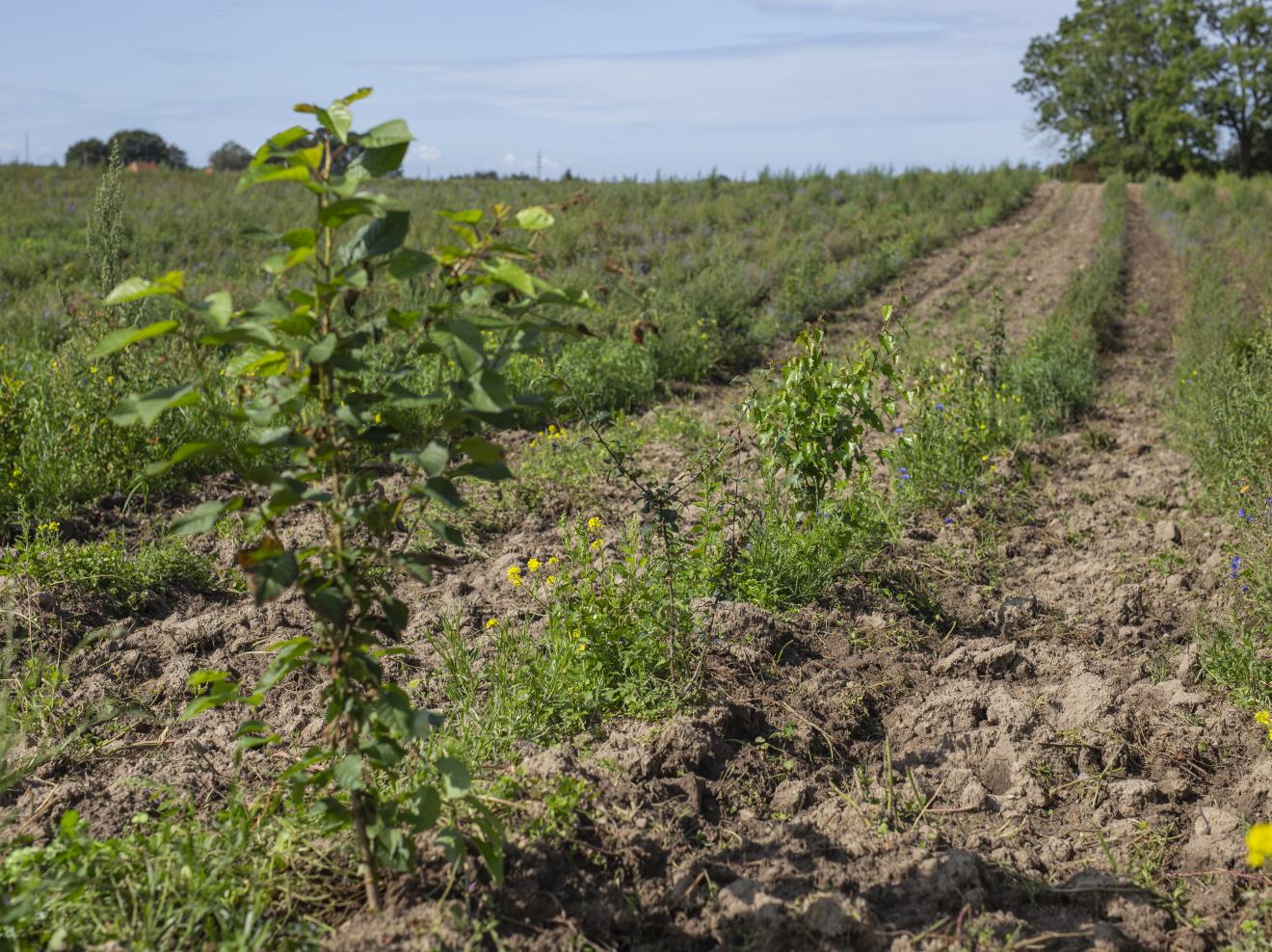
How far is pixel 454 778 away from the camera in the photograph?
2.14 metres

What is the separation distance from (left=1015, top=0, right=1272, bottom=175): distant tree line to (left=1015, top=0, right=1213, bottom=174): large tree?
0.13ft

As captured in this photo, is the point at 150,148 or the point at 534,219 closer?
the point at 534,219

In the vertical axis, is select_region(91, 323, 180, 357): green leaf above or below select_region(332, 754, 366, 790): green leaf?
above

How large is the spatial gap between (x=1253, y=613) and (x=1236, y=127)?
138 feet

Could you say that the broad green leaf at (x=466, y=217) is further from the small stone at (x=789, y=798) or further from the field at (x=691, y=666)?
the small stone at (x=789, y=798)

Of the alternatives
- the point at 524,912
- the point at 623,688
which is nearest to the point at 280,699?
the point at 623,688

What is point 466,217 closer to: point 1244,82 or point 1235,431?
point 1235,431

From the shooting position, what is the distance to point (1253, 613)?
4.21m

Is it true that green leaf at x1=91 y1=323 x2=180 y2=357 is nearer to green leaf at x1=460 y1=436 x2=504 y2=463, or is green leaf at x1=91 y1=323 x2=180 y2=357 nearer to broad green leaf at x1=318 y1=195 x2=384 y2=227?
broad green leaf at x1=318 y1=195 x2=384 y2=227

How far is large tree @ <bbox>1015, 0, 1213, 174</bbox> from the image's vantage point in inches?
1473

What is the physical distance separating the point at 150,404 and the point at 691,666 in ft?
7.11

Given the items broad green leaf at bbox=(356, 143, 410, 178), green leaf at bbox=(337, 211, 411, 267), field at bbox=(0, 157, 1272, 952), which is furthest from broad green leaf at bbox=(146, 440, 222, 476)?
broad green leaf at bbox=(356, 143, 410, 178)

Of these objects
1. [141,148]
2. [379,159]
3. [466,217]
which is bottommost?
[466,217]

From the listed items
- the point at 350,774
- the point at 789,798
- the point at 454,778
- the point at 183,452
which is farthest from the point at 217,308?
the point at 789,798
